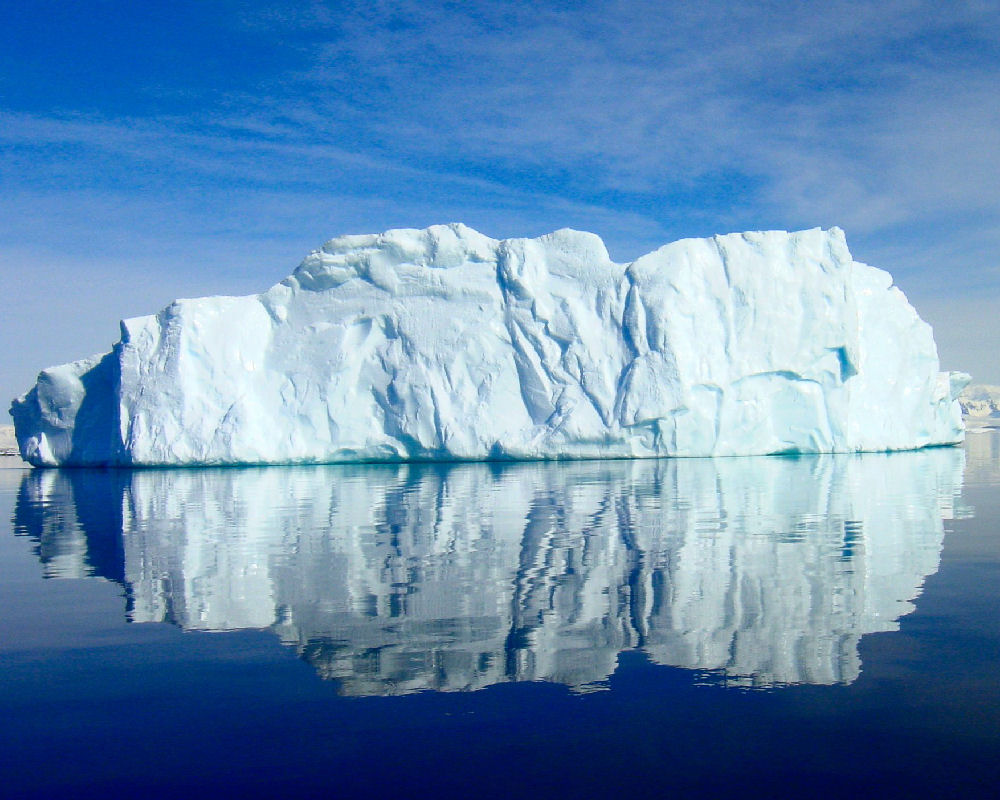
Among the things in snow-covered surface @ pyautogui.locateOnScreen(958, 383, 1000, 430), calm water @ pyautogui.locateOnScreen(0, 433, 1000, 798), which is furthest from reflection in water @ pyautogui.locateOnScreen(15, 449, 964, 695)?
snow-covered surface @ pyautogui.locateOnScreen(958, 383, 1000, 430)

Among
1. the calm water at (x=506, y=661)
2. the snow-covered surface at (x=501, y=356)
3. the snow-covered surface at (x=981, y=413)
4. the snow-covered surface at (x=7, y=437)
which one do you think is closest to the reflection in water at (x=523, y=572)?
the calm water at (x=506, y=661)

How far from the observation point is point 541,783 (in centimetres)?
261

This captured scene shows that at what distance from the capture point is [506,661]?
379 cm

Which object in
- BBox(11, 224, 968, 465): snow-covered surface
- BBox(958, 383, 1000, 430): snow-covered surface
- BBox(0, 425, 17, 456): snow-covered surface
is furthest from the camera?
BBox(958, 383, 1000, 430): snow-covered surface

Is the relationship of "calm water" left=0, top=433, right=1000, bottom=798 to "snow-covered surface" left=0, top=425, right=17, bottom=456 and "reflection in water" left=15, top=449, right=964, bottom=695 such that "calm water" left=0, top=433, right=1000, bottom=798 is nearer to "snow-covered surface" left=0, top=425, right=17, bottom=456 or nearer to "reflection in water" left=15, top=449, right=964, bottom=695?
"reflection in water" left=15, top=449, right=964, bottom=695

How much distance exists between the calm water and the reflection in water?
0.03 meters

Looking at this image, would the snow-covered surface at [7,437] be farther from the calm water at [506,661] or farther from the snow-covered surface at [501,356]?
the calm water at [506,661]

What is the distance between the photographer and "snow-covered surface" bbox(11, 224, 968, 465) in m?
20.7

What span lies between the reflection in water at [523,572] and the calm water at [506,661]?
3 cm

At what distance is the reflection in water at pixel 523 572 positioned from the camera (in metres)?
3.90

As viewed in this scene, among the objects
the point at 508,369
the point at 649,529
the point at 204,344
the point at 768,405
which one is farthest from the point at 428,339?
the point at 649,529

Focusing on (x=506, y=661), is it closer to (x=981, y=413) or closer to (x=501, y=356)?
(x=501, y=356)

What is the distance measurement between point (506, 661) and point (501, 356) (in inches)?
700

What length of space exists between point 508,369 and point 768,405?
6625 millimetres
